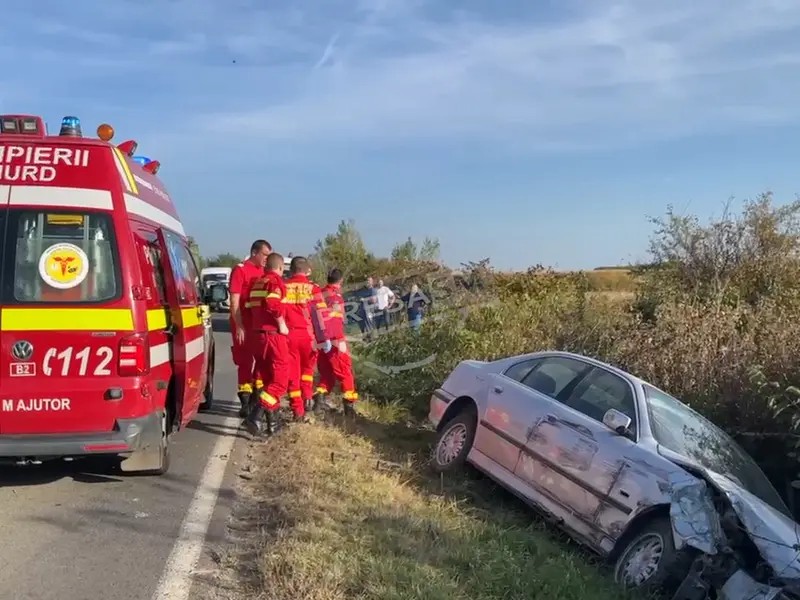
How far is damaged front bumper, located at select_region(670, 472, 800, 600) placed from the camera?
4.02m

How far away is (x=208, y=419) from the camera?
359 inches

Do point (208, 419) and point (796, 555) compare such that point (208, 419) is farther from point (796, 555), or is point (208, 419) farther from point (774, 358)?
point (796, 555)

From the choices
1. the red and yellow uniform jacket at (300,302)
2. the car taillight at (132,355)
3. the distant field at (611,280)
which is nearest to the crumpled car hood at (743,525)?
the car taillight at (132,355)

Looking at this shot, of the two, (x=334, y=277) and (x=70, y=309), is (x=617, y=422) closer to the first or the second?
(x=70, y=309)

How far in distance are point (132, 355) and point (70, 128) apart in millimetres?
1939

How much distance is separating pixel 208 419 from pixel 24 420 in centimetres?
389

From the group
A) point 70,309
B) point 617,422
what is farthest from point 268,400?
point 617,422

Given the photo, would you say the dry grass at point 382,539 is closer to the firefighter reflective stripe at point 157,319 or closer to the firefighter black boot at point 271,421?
the firefighter black boot at point 271,421

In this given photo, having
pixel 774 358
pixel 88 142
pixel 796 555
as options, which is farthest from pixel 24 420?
pixel 774 358

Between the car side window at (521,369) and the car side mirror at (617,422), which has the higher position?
the car side window at (521,369)

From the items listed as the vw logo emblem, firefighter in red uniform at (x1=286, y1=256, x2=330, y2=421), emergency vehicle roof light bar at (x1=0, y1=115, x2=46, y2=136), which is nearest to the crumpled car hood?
the vw logo emblem

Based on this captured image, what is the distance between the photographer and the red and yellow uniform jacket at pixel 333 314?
9.05 m

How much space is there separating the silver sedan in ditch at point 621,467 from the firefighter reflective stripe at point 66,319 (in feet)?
9.96

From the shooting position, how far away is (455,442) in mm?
6984
